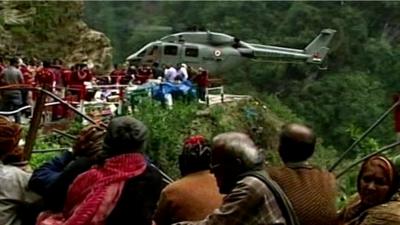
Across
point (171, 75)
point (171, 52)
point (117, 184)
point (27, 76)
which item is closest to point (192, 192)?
point (117, 184)

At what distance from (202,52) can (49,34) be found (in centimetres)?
1112

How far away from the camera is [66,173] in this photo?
3805 millimetres

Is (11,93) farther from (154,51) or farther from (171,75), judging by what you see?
(154,51)

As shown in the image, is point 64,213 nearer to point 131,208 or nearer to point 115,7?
point 131,208

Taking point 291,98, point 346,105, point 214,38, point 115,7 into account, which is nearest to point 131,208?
point 214,38

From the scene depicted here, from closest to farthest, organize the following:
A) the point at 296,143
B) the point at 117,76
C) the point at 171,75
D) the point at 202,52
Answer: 1. the point at 296,143
2. the point at 171,75
3. the point at 117,76
4. the point at 202,52

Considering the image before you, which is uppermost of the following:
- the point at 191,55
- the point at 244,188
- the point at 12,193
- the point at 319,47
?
the point at 244,188

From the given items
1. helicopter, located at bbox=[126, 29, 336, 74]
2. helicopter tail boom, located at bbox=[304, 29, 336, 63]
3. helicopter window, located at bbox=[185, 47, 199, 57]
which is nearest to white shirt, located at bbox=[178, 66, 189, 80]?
helicopter, located at bbox=[126, 29, 336, 74]

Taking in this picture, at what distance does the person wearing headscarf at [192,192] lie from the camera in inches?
152

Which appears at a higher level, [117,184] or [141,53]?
[117,184]

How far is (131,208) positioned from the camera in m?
3.66

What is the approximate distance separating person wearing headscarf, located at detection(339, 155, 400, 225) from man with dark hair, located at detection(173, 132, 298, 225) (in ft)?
1.33

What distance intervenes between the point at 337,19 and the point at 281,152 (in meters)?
44.9

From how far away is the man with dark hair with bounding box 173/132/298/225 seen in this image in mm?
3092
